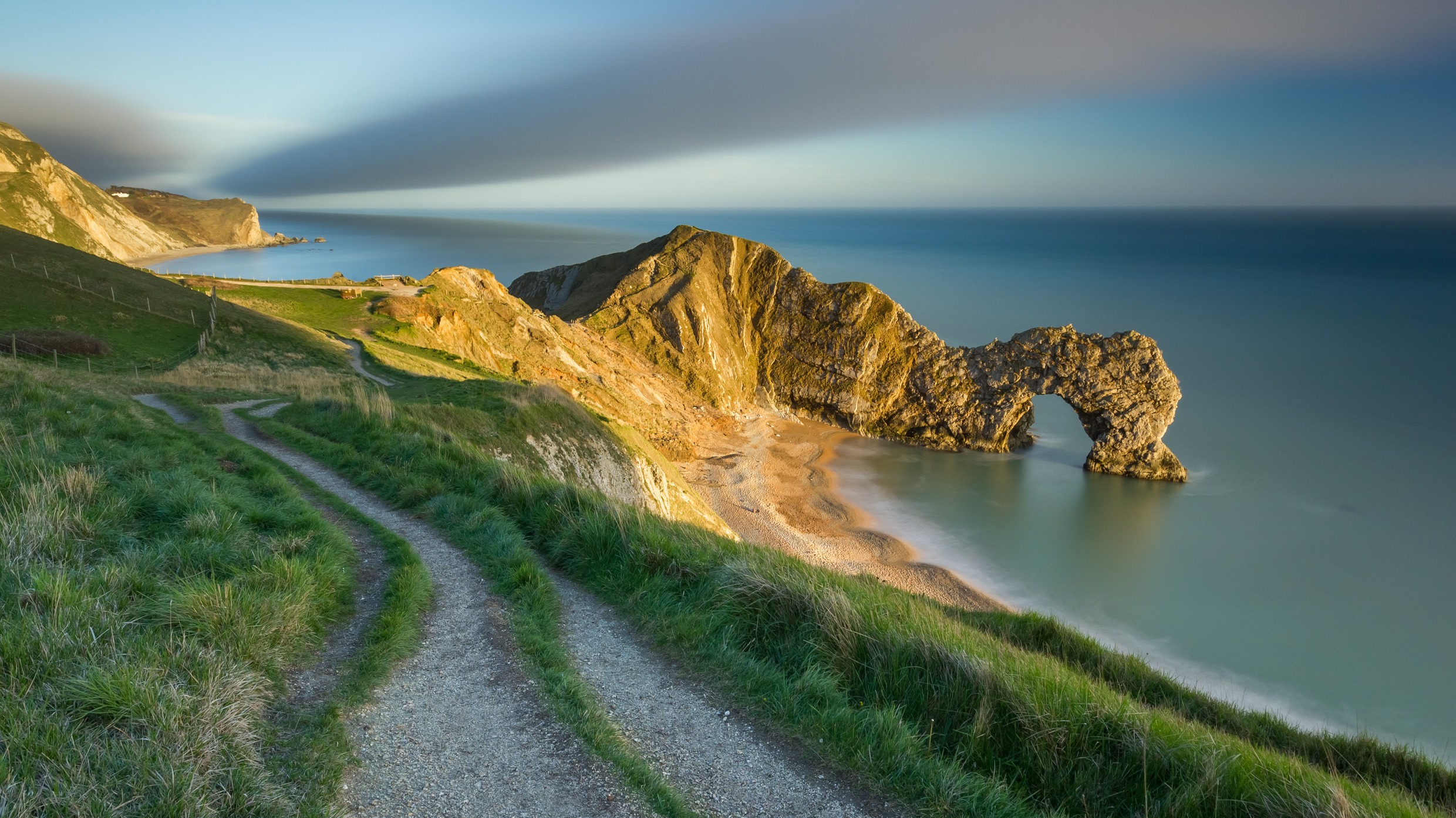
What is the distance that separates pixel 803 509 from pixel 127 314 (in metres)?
41.2

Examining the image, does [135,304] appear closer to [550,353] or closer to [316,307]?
[316,307]

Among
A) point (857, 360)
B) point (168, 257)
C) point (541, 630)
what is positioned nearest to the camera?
point (541, 630)

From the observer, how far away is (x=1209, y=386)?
83.9 metres

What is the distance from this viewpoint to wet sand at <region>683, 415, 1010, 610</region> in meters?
38.3

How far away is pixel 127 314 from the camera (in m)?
36.1

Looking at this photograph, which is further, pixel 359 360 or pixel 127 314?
pixel 359 360

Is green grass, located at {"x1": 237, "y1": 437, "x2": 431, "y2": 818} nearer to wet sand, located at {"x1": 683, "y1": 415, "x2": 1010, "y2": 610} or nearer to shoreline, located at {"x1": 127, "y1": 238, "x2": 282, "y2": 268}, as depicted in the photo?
wet sand, located at {"x1": 683, "y1": 415, "x2": 1010, "y2": 610}

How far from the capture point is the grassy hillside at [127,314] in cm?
3291

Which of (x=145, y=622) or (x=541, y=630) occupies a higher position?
(x=145, y=622)

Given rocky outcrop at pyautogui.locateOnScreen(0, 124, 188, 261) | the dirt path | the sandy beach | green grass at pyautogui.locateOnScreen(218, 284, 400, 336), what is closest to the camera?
the dirt path

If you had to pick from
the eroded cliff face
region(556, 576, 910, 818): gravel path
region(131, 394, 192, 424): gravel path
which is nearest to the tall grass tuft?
region(556, 576, 910, 818): gravel path

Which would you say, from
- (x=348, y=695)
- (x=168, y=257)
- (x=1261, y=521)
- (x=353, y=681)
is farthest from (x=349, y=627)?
(x=168, y=257)

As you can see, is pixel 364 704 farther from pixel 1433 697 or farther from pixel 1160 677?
pixel 1433 697

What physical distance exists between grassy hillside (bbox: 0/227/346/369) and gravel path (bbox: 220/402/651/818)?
107ft
